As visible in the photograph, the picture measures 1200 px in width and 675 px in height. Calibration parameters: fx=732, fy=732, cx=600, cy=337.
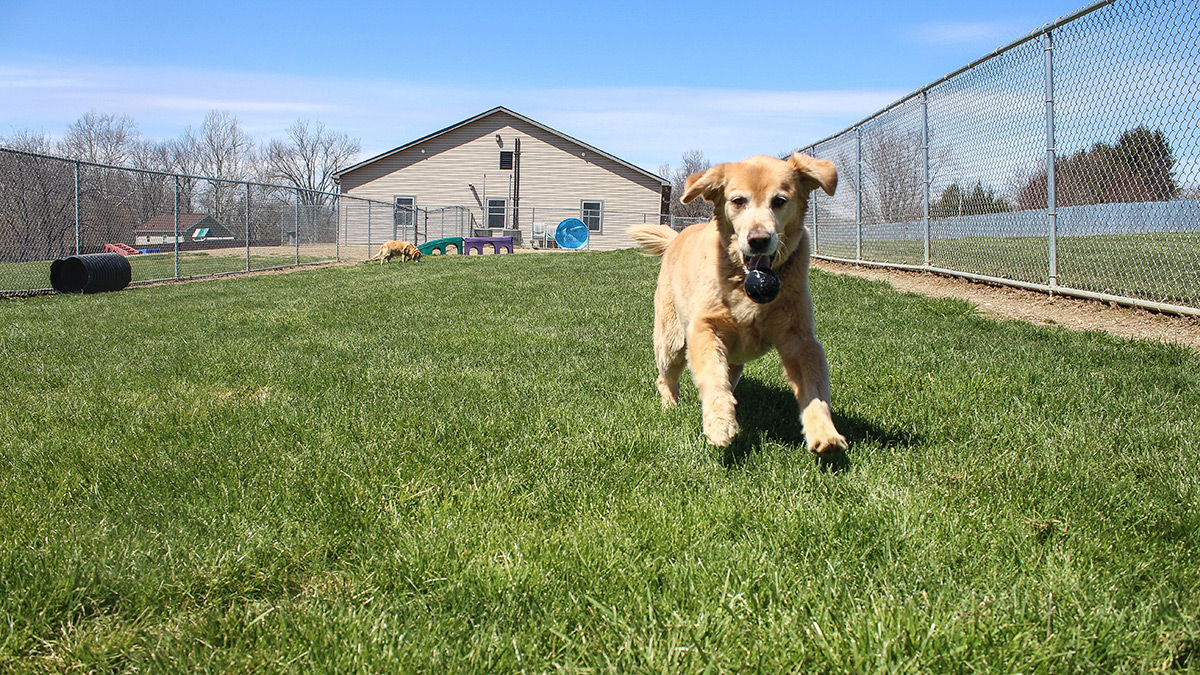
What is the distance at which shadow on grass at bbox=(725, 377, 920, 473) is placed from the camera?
315 centimetres

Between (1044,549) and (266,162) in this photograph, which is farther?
(266,162)

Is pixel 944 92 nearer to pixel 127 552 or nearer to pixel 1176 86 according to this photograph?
pixel 1176 86

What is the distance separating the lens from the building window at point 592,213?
127ft

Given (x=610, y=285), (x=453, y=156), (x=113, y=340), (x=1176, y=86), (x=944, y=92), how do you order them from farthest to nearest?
(x=453, y=156) → (x=610, y=285) → (x=944, y=92) → (x=113, y=340) → (x=1176, y=86)

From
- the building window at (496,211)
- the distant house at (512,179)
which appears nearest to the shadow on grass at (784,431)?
the distant house at (512,179)

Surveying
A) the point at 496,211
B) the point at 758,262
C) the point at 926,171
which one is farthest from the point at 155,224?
the point at 758,262

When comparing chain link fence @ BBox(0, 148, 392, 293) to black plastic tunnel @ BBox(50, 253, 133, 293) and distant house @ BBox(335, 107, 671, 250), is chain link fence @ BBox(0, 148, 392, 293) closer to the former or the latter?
black plastic tunnel @ BBox(50, 253, 133, 293)

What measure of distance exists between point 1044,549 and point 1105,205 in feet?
20.2

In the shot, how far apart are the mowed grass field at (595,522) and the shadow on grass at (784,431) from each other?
0.09 ft

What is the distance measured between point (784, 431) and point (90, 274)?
12728 mm

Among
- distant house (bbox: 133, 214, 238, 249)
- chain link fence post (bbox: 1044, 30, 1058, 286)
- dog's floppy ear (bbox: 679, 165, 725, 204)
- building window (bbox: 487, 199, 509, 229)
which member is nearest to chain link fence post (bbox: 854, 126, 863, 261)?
chain link fence post (bbox: 1044, 30, 1058, 286)

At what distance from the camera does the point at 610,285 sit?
11070mm

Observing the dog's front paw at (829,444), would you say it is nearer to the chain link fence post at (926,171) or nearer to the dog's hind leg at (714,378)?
the dog's hind leg at (714,378)

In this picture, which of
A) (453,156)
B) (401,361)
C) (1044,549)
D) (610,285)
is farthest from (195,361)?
(453,156)
